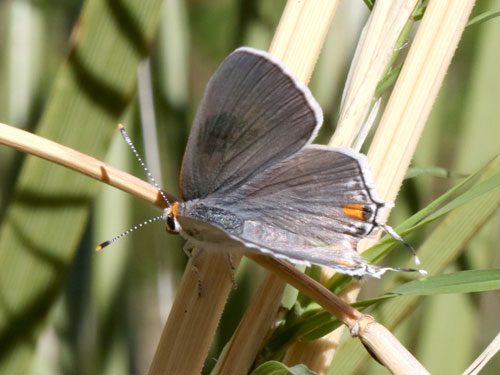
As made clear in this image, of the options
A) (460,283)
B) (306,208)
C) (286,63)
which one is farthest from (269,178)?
(460,283)

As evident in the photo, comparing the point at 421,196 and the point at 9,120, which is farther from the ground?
the point at 421,196

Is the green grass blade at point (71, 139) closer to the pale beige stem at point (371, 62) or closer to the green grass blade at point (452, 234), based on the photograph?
the pale beige stem at point (371, 62)

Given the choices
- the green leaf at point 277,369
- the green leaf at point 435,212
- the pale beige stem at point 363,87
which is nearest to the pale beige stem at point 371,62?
the pale beige stem at point 363,87

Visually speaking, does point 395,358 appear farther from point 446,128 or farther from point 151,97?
point 446,128

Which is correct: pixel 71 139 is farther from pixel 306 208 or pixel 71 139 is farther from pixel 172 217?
pixel 306 208

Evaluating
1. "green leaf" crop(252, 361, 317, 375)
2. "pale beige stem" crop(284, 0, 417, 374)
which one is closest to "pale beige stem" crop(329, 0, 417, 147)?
"pale beige stem" crop(284, 0, 417, 374)

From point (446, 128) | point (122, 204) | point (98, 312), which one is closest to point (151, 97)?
point (122, 204)

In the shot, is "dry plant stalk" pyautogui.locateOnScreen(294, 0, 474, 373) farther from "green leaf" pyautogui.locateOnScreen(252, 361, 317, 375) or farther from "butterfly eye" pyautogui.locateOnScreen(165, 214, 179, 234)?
"butterfly eye" pyautogui.locateOnScreen(165, 214, 179, 234)
